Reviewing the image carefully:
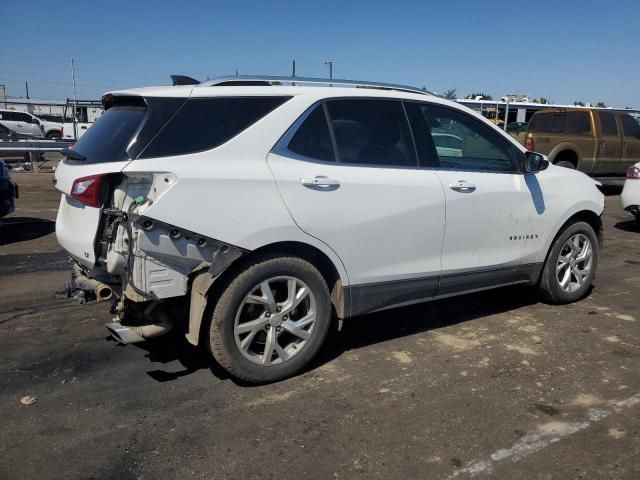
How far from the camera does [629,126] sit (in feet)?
46.9

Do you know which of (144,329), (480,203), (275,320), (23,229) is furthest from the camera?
(23,229)

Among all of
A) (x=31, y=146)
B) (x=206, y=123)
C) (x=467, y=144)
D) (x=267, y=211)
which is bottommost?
(x=31, y=146)

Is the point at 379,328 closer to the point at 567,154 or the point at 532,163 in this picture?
the point at 532,163

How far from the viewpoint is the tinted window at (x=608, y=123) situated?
45.3 feet

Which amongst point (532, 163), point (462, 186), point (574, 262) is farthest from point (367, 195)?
point (574, 262)

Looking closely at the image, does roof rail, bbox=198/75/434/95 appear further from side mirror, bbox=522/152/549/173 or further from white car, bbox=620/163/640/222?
white car, bbox=620/163/640/222

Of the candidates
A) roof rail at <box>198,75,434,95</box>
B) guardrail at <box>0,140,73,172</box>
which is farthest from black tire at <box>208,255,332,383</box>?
guardrail at <box>0,140,73,172</box>

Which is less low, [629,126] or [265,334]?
[629,126]

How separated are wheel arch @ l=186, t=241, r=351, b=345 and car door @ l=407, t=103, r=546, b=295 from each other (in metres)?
0.91

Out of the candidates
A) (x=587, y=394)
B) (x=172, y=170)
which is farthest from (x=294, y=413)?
(x=587, y=394)

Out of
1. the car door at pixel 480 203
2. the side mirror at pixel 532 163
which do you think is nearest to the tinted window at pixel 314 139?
the car door at pixel 480 203

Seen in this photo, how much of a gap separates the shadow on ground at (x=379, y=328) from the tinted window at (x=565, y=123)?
9.18 meters

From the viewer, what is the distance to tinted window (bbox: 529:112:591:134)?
44.9 ft

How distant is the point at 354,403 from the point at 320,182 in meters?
1.38
